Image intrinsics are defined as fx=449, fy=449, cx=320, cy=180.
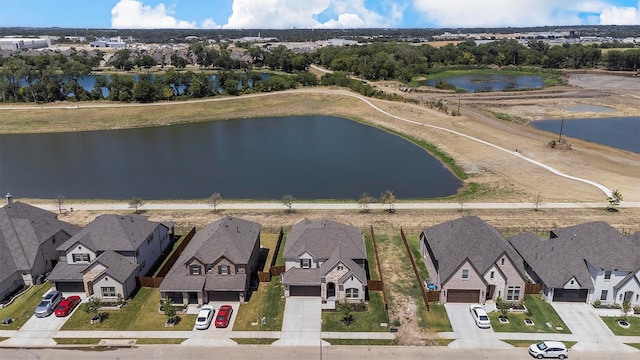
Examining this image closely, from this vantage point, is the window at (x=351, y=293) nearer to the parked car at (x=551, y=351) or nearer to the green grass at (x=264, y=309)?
the green grass at (x=264, y=309)

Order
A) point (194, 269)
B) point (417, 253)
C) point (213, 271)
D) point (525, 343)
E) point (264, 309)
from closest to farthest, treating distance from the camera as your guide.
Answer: point (525, 343), point (264, 309), point (194, 269), point (213, 271), point (417, 253)

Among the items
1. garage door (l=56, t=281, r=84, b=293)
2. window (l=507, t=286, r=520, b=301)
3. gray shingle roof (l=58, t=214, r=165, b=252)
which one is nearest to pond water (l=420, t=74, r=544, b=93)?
window (l=507, t=286, r=520, b=301)

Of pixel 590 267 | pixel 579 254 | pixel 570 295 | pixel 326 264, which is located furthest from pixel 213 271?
pixel 590 267

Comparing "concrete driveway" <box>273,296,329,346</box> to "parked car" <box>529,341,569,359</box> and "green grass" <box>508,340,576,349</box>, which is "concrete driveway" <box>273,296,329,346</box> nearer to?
"green grass" <box>508,340,576,349</box>

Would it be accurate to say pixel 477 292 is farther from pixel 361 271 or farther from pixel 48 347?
pixel 48 347

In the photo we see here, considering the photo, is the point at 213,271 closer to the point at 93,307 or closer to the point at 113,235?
the point at 93,307

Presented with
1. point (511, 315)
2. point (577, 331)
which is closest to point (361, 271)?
point (511, 315)
